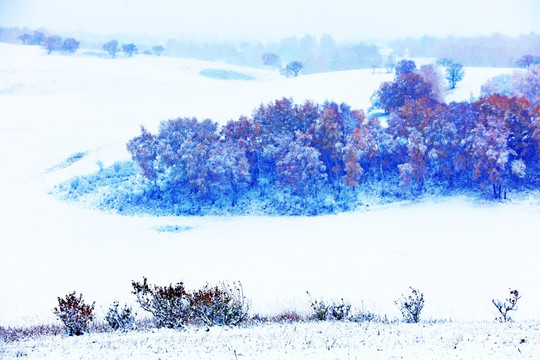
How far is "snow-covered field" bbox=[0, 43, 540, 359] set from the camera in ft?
45.5

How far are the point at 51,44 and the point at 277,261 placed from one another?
137m

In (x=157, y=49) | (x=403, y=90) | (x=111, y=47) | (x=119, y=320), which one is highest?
(x=157, y=49)

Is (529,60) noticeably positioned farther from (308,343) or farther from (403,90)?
(308,343)

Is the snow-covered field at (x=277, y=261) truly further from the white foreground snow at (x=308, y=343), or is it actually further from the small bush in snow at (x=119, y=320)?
the small bush in snow at (x=119, y=320)

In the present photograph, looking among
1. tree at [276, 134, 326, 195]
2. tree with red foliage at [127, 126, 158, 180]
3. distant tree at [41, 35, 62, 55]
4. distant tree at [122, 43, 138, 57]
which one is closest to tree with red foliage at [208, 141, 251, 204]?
tree at [276, 134, 326, 195]

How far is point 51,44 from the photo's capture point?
138 metres

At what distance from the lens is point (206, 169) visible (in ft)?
154

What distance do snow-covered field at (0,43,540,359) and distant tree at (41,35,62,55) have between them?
86.4 m

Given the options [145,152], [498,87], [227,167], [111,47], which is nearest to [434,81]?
[498,87]

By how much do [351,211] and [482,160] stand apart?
14.6 meters

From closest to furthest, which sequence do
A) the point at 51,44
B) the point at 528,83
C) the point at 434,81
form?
A: the point at 528,83 → the point at 434,81 → the point at 51,44

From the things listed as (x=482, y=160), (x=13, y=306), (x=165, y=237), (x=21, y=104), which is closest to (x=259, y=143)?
(x=165, y=237)

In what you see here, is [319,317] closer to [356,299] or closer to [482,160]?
[356,299]

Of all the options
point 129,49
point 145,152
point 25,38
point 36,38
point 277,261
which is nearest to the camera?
point 277,261
